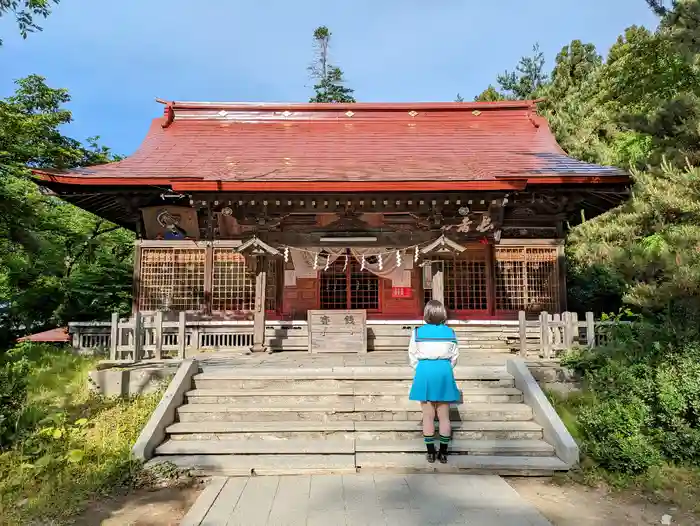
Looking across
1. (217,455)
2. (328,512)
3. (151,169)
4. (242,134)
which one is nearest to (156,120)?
(242,134)

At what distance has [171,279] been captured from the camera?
36.6 ft

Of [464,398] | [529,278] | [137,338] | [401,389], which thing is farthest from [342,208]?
[529,278]

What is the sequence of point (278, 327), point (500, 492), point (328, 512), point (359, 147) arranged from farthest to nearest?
point (359, 147) → point (278, 327) → point (500, 492) → point (328, 512)

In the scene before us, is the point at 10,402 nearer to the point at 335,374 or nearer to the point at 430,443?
the point at 335,374

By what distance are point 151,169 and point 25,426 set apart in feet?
23.2

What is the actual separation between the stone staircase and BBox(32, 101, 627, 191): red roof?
4224mm

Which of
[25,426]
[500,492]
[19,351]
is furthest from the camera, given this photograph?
[19,351]

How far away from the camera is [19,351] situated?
27.6ft

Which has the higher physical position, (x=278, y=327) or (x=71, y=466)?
(x=278, y=327)

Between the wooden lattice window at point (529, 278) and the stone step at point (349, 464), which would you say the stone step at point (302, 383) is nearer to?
the stone step at point (349, 464)

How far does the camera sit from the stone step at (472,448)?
5199 millimetres

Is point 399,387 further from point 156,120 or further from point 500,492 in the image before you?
point 156,120

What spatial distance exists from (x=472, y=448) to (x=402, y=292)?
690 cm

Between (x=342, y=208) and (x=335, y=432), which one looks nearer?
(x=335, y=432)
